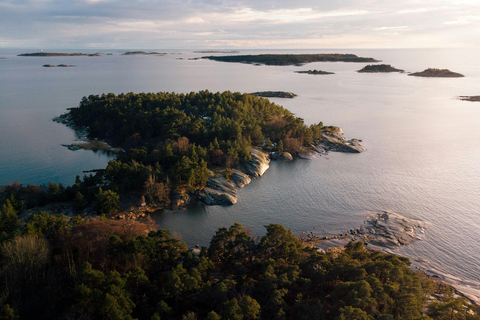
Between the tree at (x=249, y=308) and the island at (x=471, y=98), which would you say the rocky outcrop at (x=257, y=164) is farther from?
the island at (x=471, y=98)

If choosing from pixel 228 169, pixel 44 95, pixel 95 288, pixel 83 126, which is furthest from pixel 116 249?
pixel 44 95

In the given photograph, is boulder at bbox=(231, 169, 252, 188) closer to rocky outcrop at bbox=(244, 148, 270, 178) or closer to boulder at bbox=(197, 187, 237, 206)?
rocky outcrop at bbox=(244, 148, 270, 178)

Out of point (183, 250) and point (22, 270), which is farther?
point (183, 250)

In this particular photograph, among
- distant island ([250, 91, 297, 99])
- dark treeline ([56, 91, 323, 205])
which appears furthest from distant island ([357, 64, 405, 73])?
dark treeline ([56, 91, 323, 205])

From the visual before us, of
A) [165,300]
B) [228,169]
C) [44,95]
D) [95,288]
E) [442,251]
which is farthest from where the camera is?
[44,95]

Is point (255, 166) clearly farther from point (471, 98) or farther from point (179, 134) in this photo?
point (471, 98)

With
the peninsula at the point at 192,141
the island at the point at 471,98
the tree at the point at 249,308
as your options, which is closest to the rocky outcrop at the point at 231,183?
the peninsula at the point at 192,141

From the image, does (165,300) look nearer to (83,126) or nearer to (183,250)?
(183,250)
